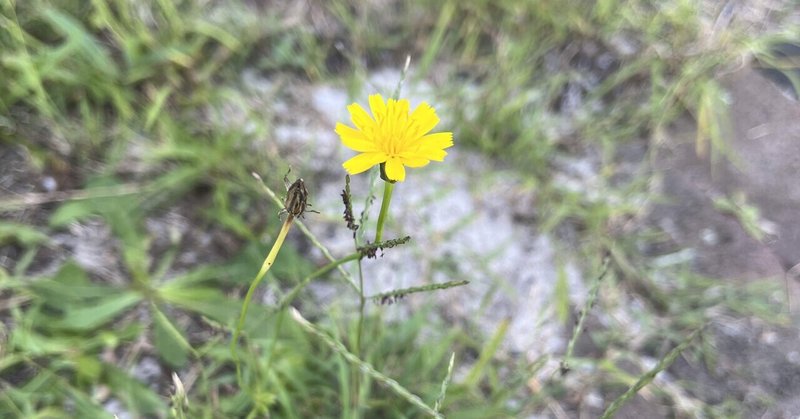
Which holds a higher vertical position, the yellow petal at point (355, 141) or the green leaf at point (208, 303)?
the green leaf at point (208, 303)

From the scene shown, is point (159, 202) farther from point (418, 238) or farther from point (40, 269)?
point (418, 238)

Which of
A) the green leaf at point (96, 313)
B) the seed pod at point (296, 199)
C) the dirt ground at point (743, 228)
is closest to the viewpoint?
the seed pod at point (296, 199)

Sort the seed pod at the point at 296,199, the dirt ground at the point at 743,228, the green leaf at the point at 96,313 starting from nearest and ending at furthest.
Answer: the seed pod at the point at 296,199, the green leaf at the point at 96,313, the dirt ground at the point at 743,228

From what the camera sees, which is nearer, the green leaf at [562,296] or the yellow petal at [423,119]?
the yellow petal at [423,119]

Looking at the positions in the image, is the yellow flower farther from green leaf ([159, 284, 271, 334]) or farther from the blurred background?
green leaf ([159, 284, 271, 334])

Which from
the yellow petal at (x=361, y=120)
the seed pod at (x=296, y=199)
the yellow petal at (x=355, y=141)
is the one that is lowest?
the seed pod at (x=296, y=199)

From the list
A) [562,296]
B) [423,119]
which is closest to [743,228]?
[562,296]

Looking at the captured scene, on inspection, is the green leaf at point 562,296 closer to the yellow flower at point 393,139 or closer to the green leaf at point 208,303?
the green leaf at point 208,303

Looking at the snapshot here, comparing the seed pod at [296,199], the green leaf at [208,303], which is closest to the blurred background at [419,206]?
the green leaf at [208,303]
